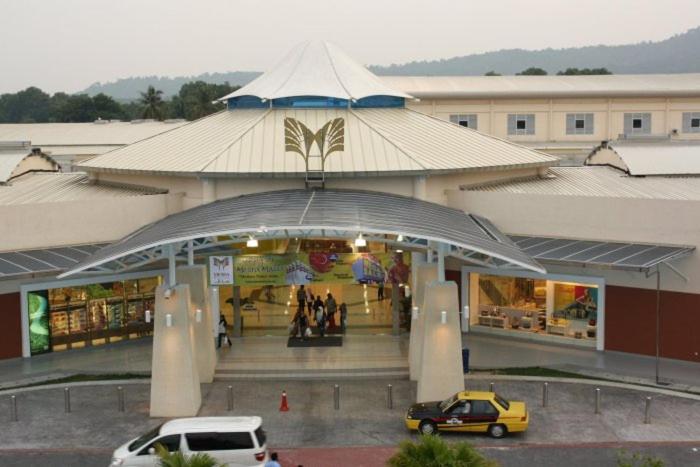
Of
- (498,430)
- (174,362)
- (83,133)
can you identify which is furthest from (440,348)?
(83,133)

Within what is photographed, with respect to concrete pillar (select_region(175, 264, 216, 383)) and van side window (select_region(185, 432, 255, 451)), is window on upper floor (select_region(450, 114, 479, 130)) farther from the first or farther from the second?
van side window (select_region(185, 432, 255, 451))

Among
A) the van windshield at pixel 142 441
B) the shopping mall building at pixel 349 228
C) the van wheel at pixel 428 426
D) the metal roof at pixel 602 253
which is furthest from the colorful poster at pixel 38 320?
the metal roof at pixel 602 253

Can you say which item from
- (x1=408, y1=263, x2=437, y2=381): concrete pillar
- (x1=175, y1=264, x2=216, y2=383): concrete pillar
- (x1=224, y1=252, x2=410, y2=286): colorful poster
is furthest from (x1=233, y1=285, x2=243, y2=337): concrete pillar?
(x1=408, y1=263, x2=437, y2=381): concrete pillar

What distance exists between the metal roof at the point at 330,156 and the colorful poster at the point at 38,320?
695 centimetres

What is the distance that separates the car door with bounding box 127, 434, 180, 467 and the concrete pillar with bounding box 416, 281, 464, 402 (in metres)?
8.64

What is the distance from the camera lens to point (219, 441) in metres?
20.6

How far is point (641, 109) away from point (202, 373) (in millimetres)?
47579

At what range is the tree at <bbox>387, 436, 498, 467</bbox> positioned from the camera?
638 inches

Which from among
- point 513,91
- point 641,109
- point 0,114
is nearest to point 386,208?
point 513,91

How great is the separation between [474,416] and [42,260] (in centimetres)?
1697

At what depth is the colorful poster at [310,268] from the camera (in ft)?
101

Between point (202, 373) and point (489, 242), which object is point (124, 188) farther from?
point (489, 242)

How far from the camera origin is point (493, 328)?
116ft

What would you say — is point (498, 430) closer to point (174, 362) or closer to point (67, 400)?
point (174, 362)
